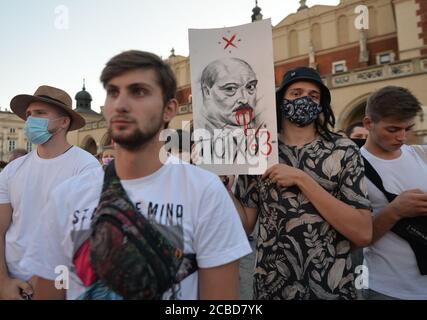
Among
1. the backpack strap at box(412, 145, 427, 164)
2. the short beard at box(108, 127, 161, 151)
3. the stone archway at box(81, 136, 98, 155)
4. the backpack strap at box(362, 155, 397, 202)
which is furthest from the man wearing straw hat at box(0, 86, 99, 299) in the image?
the stone archway at box(81, 136, 98, 155)

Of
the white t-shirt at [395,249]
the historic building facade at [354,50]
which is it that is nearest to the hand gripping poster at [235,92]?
the white t-shirt at [395,249]

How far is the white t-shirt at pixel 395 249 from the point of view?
73.8 inches

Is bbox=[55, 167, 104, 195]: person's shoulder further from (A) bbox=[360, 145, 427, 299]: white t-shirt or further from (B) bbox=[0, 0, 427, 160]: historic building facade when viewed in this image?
(B) bbox=[0, 0, 427, 160]: historic building facade

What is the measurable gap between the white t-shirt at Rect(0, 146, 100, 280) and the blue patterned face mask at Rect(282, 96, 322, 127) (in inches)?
62.8

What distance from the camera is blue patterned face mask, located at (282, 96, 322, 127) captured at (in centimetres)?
185

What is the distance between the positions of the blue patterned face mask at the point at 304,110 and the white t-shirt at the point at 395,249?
0.55m

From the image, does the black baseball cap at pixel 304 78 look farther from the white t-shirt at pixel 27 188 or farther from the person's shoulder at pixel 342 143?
the white t-shirt at pixel 27 188

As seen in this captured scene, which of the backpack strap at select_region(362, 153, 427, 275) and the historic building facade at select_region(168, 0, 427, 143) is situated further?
the historic building facade at select_region(168, 0, 427, 143)

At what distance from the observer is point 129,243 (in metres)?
1.23

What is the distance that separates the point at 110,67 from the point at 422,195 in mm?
1767

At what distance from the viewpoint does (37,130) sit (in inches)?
101

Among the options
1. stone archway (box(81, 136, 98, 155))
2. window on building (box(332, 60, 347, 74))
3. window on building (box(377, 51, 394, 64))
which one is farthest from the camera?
stone archway (box(81, 136, 98, 155))

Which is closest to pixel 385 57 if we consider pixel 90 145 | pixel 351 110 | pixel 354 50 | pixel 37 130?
pixel 354 50
